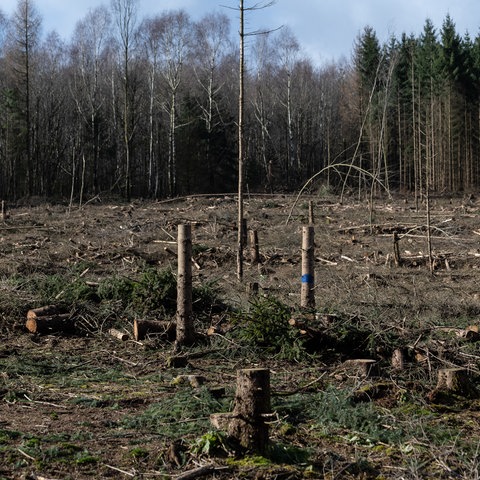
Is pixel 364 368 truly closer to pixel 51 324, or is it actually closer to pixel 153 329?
pixel 153 329

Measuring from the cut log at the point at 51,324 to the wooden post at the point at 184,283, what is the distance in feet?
5.92

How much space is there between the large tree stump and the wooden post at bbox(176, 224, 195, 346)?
11.6 feet

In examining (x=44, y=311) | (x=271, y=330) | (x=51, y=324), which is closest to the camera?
(x=271, y=330)

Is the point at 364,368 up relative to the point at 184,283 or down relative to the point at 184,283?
down

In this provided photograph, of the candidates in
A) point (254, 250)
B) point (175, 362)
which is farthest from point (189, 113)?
point (175, 362)

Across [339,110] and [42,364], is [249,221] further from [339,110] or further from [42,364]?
[339,110]

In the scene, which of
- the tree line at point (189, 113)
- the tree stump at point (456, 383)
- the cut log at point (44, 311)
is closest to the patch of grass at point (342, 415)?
the tree stump at point (456, 383)

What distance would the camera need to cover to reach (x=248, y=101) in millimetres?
53781

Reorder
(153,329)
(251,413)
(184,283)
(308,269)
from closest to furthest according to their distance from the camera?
1. (251,413)
2. (184,283)
3. (153,329)
4. (308,269)

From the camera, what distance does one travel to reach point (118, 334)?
8758 mm

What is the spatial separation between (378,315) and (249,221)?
47.1ft

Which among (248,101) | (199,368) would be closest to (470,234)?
(199,368)

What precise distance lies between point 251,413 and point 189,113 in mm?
40502

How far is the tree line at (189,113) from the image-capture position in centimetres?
4244
